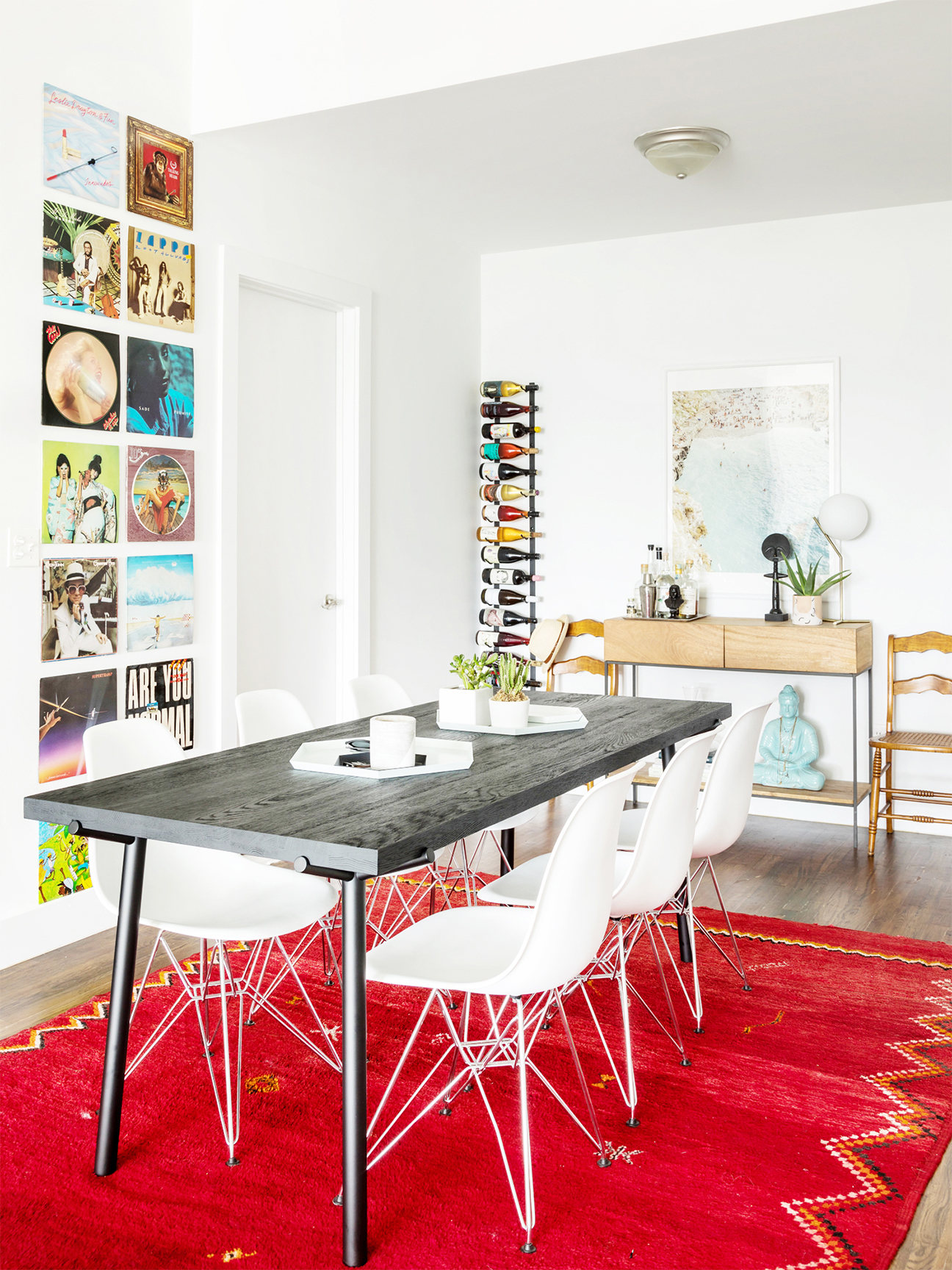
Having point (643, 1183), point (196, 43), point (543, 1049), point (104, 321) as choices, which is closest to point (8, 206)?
point (104, 321)

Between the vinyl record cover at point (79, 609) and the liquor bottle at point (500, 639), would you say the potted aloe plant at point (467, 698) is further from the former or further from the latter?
the liquor bottle at point (500, 639)

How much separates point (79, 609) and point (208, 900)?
148 cm

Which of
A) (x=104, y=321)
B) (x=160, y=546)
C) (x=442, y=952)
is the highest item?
(x=104, y=321)

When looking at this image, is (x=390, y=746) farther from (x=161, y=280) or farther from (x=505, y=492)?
(x=505, y=492)

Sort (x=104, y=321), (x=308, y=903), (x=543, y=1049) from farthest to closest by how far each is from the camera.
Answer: (x=104, y=321) → (x=543, y=1049) → (x=308, y=903)

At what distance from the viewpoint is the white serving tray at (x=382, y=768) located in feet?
8.25

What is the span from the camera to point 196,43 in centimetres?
405

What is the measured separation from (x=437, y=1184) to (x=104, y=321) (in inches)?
113

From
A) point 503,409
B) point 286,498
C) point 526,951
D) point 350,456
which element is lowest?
point 526,951

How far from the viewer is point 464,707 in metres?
3.11

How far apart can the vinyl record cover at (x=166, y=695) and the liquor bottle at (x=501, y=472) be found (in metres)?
2.30

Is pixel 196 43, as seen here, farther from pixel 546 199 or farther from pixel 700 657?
pixel 700 657

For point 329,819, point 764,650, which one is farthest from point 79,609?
point 764,650

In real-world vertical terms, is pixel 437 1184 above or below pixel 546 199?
below
